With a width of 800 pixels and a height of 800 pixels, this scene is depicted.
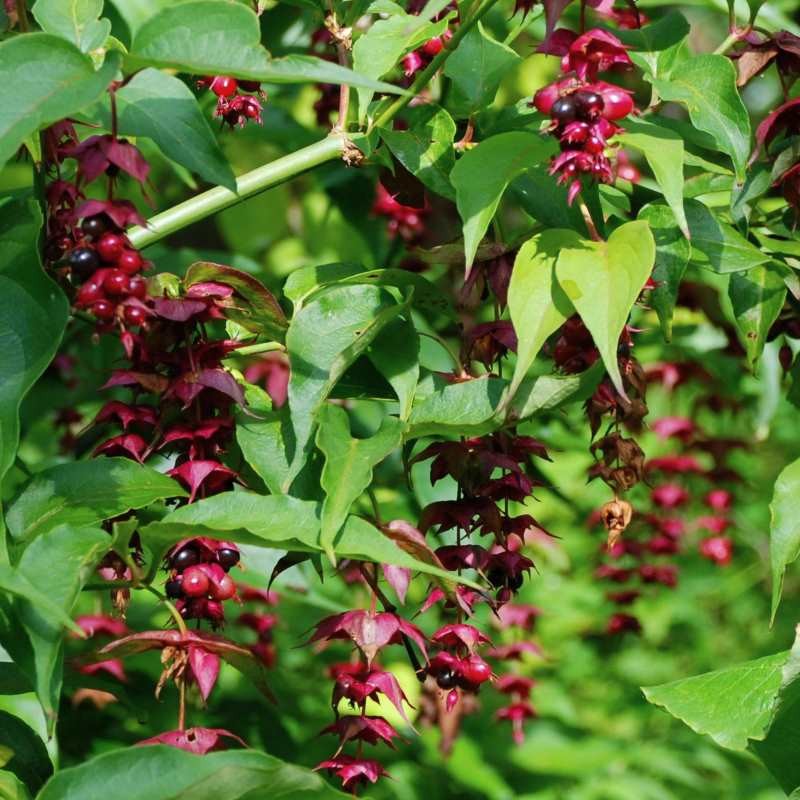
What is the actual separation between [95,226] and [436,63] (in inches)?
12.5

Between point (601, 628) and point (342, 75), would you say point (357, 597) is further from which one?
point (342, 75)

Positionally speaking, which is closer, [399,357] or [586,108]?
[586,108]

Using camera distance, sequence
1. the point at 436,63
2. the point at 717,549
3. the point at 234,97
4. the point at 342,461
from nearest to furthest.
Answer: the point at 342,461
the point at 436,63
the point at 234,97
the point at 717,549

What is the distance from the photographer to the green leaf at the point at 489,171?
89cm

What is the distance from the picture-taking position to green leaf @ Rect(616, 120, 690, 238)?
87 centimetres

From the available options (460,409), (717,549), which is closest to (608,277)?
(460,409)

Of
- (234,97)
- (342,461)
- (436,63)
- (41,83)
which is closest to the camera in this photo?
(41,83)

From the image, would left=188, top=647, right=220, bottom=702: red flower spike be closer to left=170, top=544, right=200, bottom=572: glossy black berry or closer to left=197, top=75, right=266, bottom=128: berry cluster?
left=170, top=544, right=200, bottom=572: glossy black berry

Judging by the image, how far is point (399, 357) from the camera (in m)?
1.03

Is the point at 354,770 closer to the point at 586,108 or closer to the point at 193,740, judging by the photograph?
the point at 193,740

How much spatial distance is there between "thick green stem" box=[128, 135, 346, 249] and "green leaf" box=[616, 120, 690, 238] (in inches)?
11.0

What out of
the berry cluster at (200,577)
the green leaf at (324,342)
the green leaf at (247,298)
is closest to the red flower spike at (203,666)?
the berry cluster at (200,577)

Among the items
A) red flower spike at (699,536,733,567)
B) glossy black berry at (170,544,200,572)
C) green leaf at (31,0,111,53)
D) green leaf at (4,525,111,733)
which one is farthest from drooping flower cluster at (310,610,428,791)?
red flower spike at (699,536,733,567)

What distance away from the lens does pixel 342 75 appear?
0.77 metres
